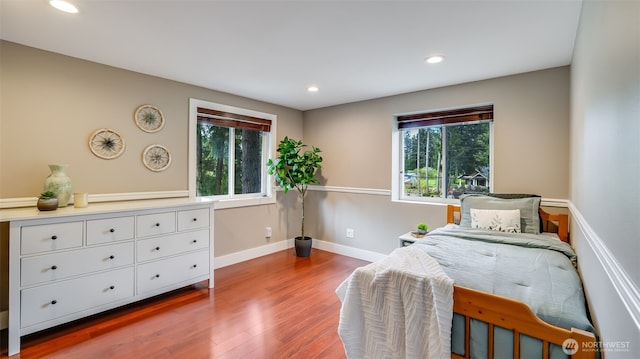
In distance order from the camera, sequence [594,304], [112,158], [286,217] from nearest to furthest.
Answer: [594,304] → [112,158] → [286,217]

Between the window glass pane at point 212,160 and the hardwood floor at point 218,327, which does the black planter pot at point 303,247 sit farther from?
the window glass pane at point 212,160

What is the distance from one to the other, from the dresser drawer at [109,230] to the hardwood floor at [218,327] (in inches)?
26.5

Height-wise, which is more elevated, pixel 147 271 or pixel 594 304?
pixel 594 304

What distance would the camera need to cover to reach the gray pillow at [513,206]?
8.42 ft

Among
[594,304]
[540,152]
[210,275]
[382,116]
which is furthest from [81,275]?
[540,152]

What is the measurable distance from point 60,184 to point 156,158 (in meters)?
0.91

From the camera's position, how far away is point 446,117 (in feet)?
11.3

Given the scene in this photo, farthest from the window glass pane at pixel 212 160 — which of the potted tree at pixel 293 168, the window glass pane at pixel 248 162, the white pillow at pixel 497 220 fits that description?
the white pillow at pixel 497 220

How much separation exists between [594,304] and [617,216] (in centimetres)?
63

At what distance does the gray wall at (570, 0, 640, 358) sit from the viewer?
739 millimetres

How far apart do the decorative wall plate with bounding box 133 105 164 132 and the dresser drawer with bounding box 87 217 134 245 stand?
1079mm

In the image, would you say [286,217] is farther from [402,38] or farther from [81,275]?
[402,38]

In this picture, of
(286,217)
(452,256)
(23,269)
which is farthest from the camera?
(286,217)

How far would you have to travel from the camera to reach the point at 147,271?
264 cm
